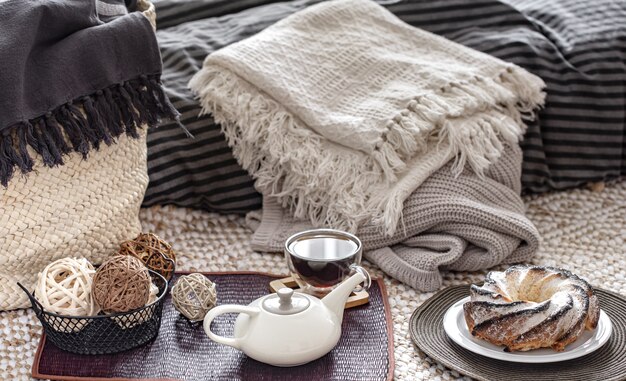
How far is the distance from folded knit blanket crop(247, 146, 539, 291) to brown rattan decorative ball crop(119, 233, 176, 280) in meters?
0.24

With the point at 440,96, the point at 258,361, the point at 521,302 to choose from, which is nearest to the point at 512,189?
the point at 440,96

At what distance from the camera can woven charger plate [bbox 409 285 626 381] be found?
1.11m

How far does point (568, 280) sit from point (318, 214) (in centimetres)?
53

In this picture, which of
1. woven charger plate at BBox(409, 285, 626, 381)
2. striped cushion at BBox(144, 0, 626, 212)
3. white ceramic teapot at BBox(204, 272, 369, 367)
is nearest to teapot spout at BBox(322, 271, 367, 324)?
white ceramic teapot at BBox(204, 272, 369, 367)

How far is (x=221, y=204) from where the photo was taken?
1.66 m

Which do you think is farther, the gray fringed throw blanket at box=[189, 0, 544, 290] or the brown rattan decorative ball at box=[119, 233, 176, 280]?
the gray fringed throw blanket at box=[189, 0, 544, 290]

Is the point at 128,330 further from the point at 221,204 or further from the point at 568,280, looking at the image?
the point at 568,280

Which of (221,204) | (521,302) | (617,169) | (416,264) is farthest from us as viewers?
(617,169)

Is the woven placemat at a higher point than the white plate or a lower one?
lower

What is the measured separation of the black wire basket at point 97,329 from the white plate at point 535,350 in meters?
0.43

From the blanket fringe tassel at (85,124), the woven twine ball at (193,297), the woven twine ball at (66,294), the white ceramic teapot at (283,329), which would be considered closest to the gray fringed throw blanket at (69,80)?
the blanket fringe tassel at (85,124)

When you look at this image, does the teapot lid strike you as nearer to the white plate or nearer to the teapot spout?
the teapot spout

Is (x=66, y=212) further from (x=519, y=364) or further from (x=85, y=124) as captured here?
(x=519, y=364)

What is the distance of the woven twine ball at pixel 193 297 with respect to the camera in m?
1.25
